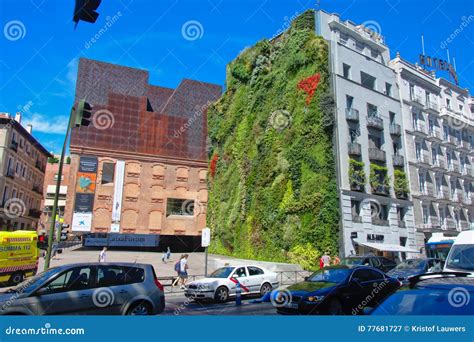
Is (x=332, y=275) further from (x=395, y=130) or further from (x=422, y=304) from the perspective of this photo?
(x=395, y=130)

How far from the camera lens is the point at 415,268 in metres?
17.3

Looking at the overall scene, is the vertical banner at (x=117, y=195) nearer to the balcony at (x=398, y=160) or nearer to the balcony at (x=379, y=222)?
the balcony at (x=379, y=222)

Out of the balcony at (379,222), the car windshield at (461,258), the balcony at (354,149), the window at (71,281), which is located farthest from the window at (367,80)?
the window at (71,281)

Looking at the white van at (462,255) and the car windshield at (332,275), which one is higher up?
the white van at (462,255)

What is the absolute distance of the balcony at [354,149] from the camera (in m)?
30.7

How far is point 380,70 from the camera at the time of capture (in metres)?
37.0

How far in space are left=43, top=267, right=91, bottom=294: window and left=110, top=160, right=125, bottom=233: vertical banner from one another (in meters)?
38.9

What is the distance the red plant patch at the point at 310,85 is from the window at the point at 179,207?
966 inches

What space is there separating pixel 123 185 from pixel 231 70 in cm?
1998

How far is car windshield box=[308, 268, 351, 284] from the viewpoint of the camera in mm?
10594

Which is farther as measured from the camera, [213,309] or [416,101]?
[416,101]

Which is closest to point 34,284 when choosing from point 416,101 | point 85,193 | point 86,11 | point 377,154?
point 86,11

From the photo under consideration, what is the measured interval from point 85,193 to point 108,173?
372 cm
